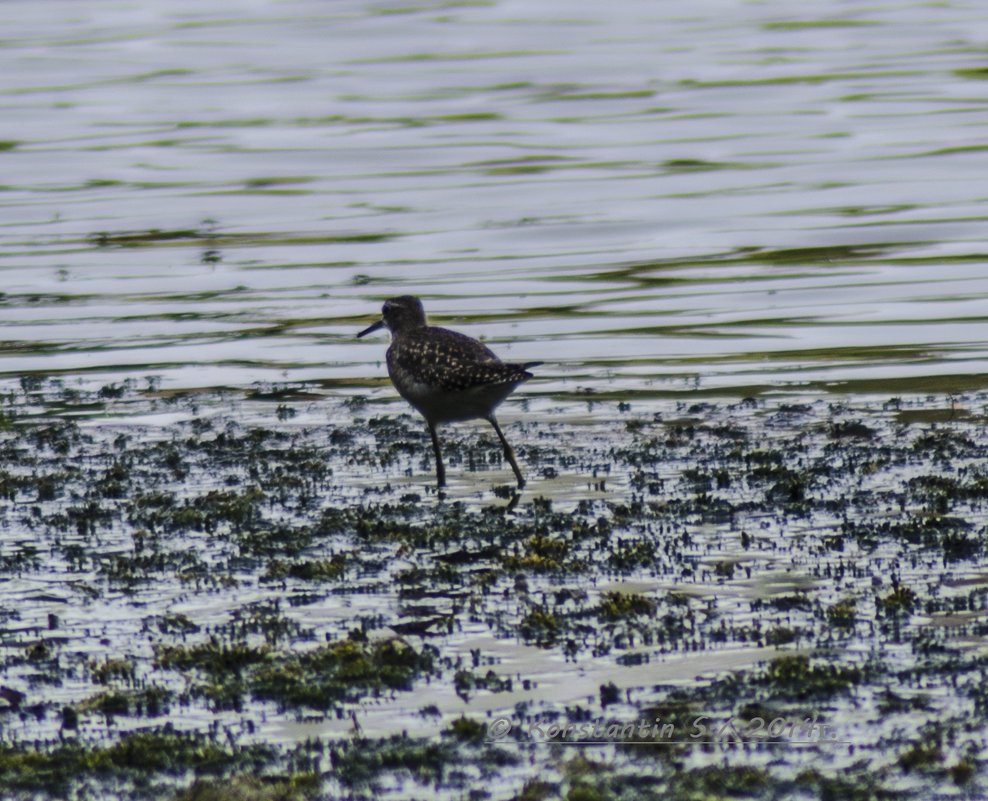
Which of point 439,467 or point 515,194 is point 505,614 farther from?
point 515,194

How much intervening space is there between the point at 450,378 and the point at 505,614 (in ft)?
13.1

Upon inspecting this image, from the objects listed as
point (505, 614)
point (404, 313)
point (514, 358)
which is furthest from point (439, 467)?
point (514, 358)

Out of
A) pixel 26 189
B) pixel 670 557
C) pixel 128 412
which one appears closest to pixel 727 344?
pixel 128 412

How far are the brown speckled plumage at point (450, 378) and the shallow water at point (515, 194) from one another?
3.17 meters

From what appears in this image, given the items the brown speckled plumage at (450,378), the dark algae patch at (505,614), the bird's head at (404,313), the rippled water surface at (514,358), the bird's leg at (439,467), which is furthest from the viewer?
the bird's head at (404,313)

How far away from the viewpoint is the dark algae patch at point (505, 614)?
7207 mm

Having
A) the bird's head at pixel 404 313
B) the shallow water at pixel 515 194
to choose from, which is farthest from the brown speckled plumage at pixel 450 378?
the shallow water at pixel 515 194

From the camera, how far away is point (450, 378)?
1288 centimetres

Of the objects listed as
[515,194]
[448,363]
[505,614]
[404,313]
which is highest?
[515,194]

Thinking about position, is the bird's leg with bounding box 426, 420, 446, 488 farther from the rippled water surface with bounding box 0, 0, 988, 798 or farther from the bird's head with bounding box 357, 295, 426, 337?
the bird's head with bounding box 357, 295, 426, 337

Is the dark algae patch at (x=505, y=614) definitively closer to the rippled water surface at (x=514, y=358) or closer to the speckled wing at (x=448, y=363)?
the rippled water surface at (x=514, y=358)

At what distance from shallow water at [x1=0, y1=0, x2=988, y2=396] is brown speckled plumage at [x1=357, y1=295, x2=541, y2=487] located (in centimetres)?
317

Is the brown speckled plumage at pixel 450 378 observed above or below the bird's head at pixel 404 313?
below

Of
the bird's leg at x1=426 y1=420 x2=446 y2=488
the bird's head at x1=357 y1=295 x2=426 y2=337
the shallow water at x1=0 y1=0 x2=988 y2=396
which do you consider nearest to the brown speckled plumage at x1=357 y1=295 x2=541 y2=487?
the bird's leg at x1=426 y1=420 x2=446 y2=488
